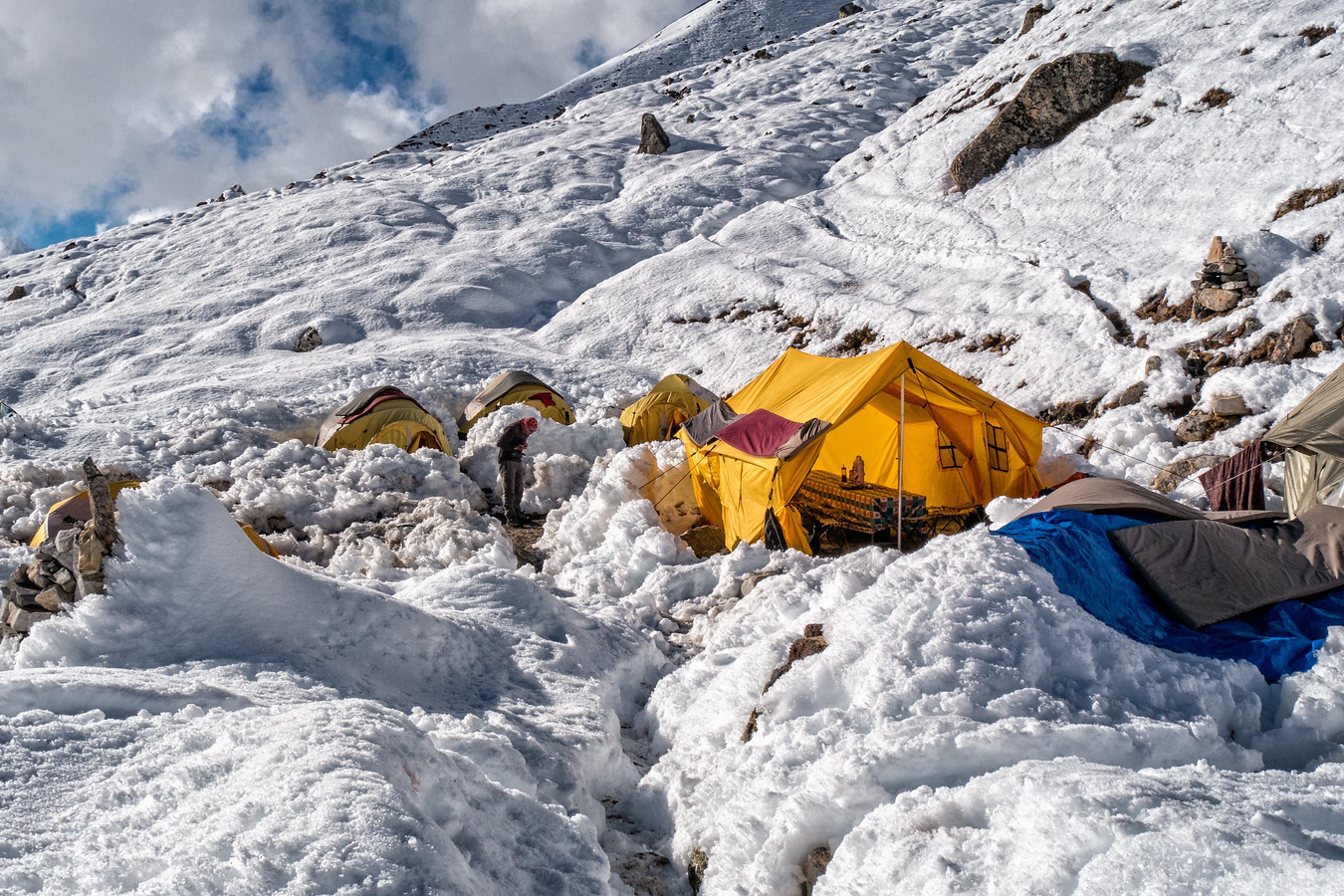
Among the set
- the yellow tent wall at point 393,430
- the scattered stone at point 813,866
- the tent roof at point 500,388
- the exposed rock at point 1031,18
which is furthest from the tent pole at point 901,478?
the exposed rock at point 1031,18

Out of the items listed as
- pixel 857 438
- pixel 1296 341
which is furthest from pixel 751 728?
pixel 1296 341

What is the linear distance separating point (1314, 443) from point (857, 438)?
16.7 ft

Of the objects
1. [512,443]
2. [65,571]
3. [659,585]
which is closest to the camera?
[65,571]

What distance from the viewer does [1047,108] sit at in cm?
2003

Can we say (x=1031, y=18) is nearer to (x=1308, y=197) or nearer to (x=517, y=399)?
(x=1308, y=197)

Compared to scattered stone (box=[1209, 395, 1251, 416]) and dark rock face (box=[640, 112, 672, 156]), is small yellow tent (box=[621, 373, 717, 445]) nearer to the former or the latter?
scattered stone (box=[1209, 395, 1251, 416])

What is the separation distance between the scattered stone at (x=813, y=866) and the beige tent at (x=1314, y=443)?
5.48 metres

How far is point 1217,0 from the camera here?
2055 centimetres

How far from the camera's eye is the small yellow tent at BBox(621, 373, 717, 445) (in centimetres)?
1355

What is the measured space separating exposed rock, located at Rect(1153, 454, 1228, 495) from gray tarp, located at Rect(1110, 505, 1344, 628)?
2755 millimetres

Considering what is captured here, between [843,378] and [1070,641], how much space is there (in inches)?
195

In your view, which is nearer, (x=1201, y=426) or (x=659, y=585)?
(x=659, y=585)

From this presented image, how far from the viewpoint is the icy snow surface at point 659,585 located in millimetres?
2432

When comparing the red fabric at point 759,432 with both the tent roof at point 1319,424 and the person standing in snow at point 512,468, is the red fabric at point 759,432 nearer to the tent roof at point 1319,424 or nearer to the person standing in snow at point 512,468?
the person standing in snow at point 512,468
